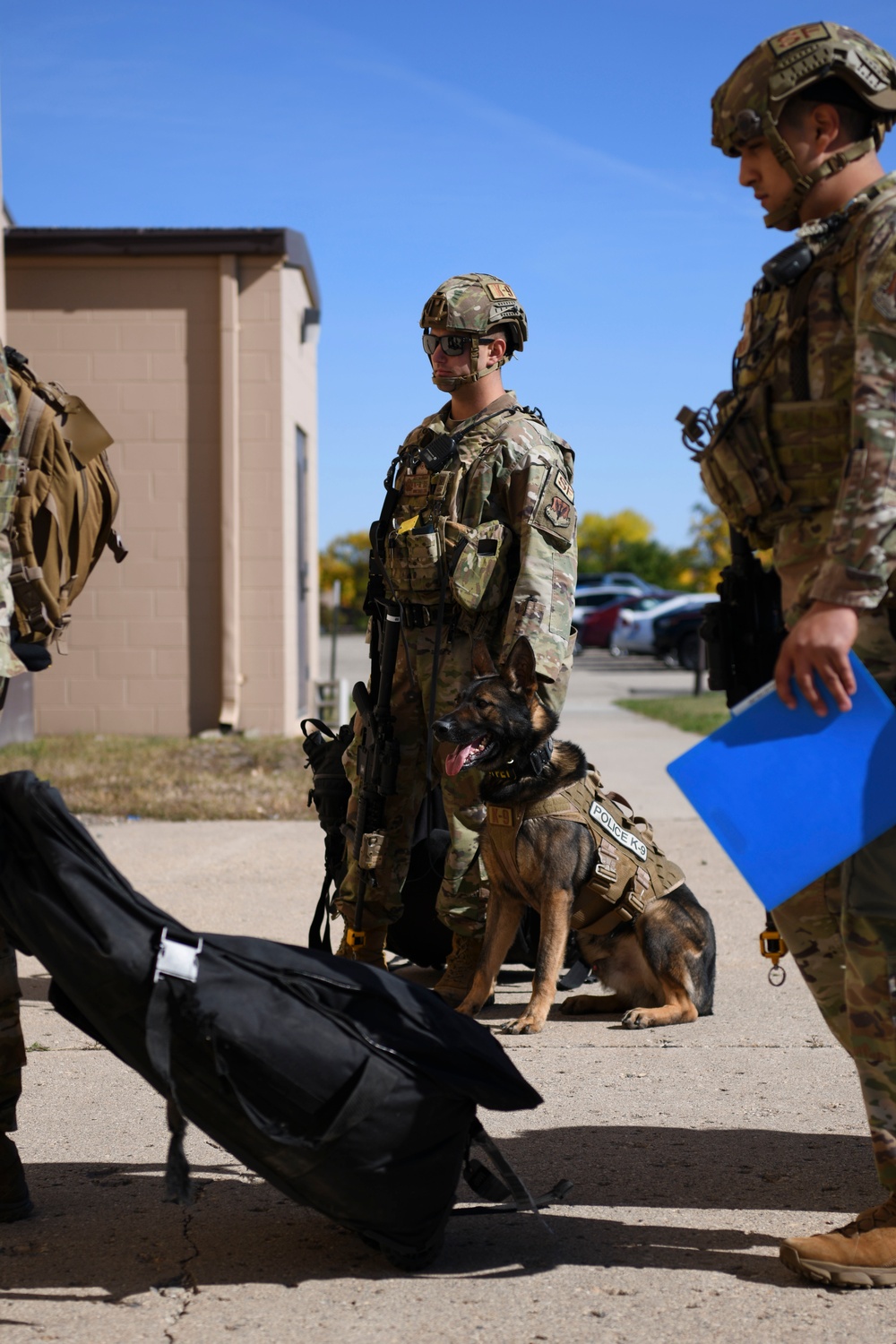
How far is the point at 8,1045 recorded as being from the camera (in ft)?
9.70

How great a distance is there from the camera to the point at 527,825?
4.63 meters

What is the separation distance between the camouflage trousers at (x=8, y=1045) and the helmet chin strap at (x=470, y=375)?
2559 millimetres

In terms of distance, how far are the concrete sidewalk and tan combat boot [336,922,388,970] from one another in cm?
Answer: 49

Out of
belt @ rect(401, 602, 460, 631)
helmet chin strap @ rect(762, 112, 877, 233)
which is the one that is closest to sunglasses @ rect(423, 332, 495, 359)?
belt @ rect(401, 602, 460, 631)

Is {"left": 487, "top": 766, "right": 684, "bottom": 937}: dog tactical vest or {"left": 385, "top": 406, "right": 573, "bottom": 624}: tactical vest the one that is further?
{"left": 487, "top": 766, "right": 684, "bottom": 937}: dog tactical vest

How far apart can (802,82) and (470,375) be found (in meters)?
2.23

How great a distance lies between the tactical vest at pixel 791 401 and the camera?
2641 millimetres

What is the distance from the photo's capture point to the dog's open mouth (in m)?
4.45

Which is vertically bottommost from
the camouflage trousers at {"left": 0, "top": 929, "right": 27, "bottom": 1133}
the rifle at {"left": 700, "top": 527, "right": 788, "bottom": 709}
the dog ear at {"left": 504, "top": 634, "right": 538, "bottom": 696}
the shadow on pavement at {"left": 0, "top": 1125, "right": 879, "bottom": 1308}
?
the shadow on pavement at {"left": 0, "top": 1125, "right": 879, "bottom": 1308}

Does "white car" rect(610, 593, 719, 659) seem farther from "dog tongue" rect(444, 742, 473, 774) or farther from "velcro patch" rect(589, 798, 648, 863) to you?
"dog tongue" rect(444, 742, 473, 774)

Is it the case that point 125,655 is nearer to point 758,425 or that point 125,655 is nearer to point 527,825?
point 527,825

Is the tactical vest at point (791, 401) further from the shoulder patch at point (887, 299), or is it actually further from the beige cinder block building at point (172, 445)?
the beige cinder block building at point (172, 445)

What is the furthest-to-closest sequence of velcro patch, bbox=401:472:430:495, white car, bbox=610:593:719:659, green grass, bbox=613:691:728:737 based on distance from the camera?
white car, bbox=610:593:719:659
green grass, bbox=613:691:728:737
velcro patch, bbox=401:472:430:495

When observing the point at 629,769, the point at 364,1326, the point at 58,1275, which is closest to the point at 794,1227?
the point at 364,1326
